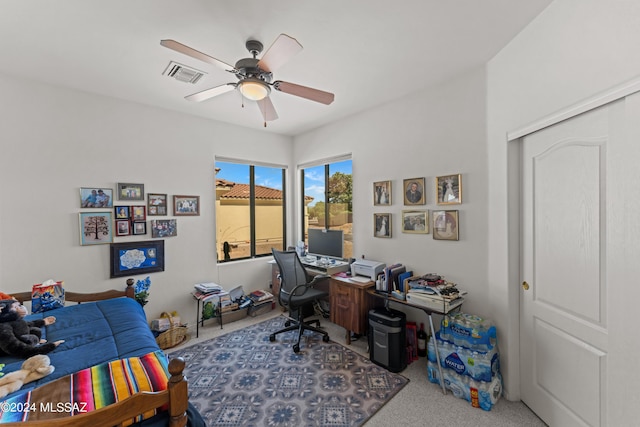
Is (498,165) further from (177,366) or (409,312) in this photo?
(177,366)

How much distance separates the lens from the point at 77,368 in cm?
131

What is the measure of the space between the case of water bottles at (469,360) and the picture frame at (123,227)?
3.37 m

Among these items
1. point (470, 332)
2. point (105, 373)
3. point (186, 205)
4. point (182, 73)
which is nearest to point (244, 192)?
point (186, 205)

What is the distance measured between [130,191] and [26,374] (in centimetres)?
222

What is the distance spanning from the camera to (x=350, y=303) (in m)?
2.92

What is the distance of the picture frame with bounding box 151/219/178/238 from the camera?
3.18 m

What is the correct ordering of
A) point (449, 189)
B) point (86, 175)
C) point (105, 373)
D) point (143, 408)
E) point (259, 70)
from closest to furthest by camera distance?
point (143, 408) → point (105, 373) → point (259, 70) → point (449, 189) → point (86, 175)

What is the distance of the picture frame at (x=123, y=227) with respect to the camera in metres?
2.94

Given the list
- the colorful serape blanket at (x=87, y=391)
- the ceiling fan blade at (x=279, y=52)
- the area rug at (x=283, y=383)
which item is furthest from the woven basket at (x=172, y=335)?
the ceiling fan blade at (x=279, y=52)

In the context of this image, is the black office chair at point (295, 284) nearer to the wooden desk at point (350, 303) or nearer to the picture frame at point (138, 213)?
the wooden desk at point (350, 303)

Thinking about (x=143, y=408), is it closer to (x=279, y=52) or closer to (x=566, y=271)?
(x=279, y=52)

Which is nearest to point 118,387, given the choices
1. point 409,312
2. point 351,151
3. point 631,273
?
point 631,273

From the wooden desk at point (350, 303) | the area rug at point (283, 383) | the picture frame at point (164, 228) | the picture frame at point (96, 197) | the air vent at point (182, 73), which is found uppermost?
the air vent at point (182, 73)

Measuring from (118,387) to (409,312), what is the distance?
2630 millimetres
